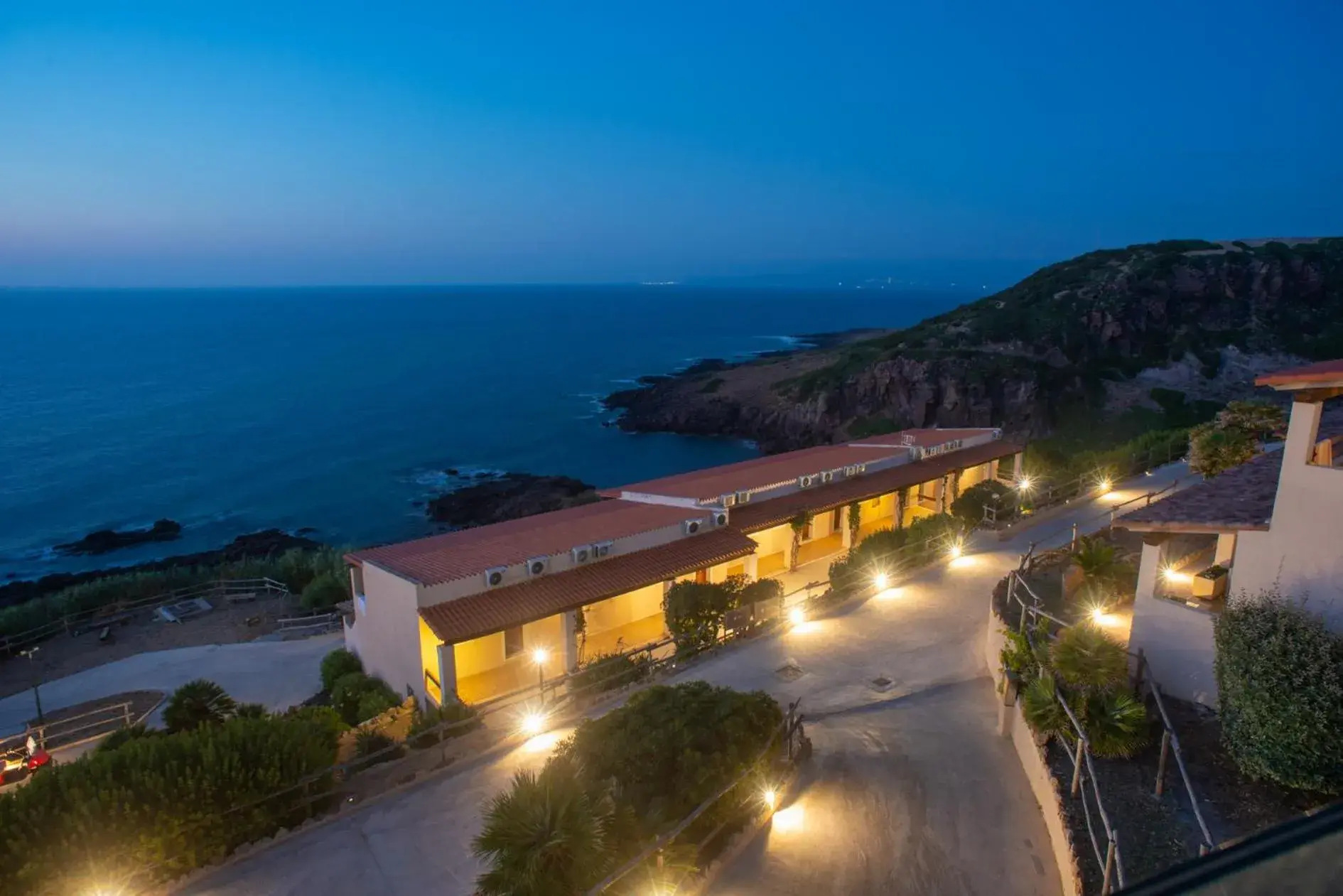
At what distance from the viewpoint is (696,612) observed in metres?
18.9

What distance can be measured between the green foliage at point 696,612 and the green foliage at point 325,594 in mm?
15009

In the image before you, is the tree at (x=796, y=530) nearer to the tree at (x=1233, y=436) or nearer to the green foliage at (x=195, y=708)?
the tree at (x=1233, y=436)

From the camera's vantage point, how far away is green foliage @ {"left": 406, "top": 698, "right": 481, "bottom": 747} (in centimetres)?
1421

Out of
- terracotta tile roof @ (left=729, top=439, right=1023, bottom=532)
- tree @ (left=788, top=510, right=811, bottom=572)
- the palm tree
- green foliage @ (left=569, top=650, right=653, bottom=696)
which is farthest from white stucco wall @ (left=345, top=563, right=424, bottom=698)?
tree @ (left=788, top=510, right=811, bottom=572)

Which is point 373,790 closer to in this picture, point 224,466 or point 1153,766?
point 1153,766

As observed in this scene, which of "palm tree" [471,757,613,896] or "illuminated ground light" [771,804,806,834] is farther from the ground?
A: "palm tree" [471,757,613,896]

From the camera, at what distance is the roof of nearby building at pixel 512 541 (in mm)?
18469

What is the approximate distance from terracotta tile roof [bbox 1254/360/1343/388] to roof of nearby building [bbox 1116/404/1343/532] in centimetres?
127

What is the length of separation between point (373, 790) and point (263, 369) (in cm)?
11962

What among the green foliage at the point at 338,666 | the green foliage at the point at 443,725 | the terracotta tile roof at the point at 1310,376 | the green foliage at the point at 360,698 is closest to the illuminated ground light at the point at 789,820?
the green foliage at the point at 443,725

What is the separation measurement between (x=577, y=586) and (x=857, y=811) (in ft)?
29.4

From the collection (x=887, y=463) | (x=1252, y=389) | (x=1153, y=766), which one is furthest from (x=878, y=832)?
(x=1252, y=389)

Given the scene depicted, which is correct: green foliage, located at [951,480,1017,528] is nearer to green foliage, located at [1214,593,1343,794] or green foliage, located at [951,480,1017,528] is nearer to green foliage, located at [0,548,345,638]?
green foliage, located at [1214,593,1343,794]

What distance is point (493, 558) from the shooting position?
19.1 meters
